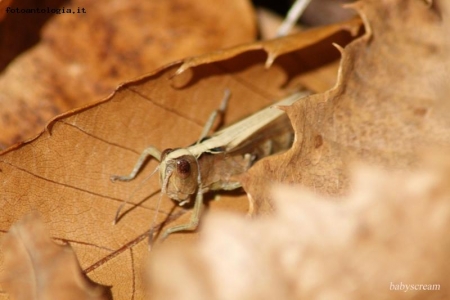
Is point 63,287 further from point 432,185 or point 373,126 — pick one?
point 373,126

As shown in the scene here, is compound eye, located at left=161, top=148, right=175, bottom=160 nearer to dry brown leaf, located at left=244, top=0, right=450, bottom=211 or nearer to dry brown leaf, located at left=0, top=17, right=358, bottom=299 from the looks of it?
dry brown leaf, located at left=0, top=17, right=358, bottom=299

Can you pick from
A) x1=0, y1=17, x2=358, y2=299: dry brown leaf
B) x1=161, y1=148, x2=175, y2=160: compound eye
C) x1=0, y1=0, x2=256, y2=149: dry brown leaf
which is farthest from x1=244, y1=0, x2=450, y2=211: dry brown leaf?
x1=0, y1=0, x2=256, y2=149: dry brown leaf

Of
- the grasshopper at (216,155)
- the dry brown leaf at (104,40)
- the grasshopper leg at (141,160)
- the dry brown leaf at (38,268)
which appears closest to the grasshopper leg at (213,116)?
the grasshopper at (216,155)

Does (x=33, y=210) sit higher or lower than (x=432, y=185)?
higher

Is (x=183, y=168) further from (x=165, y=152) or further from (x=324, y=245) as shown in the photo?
(x=324, y=245)

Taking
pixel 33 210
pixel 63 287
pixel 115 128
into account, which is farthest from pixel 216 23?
pixel 63 287

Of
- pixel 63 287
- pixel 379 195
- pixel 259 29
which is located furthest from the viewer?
pixel 259 29
